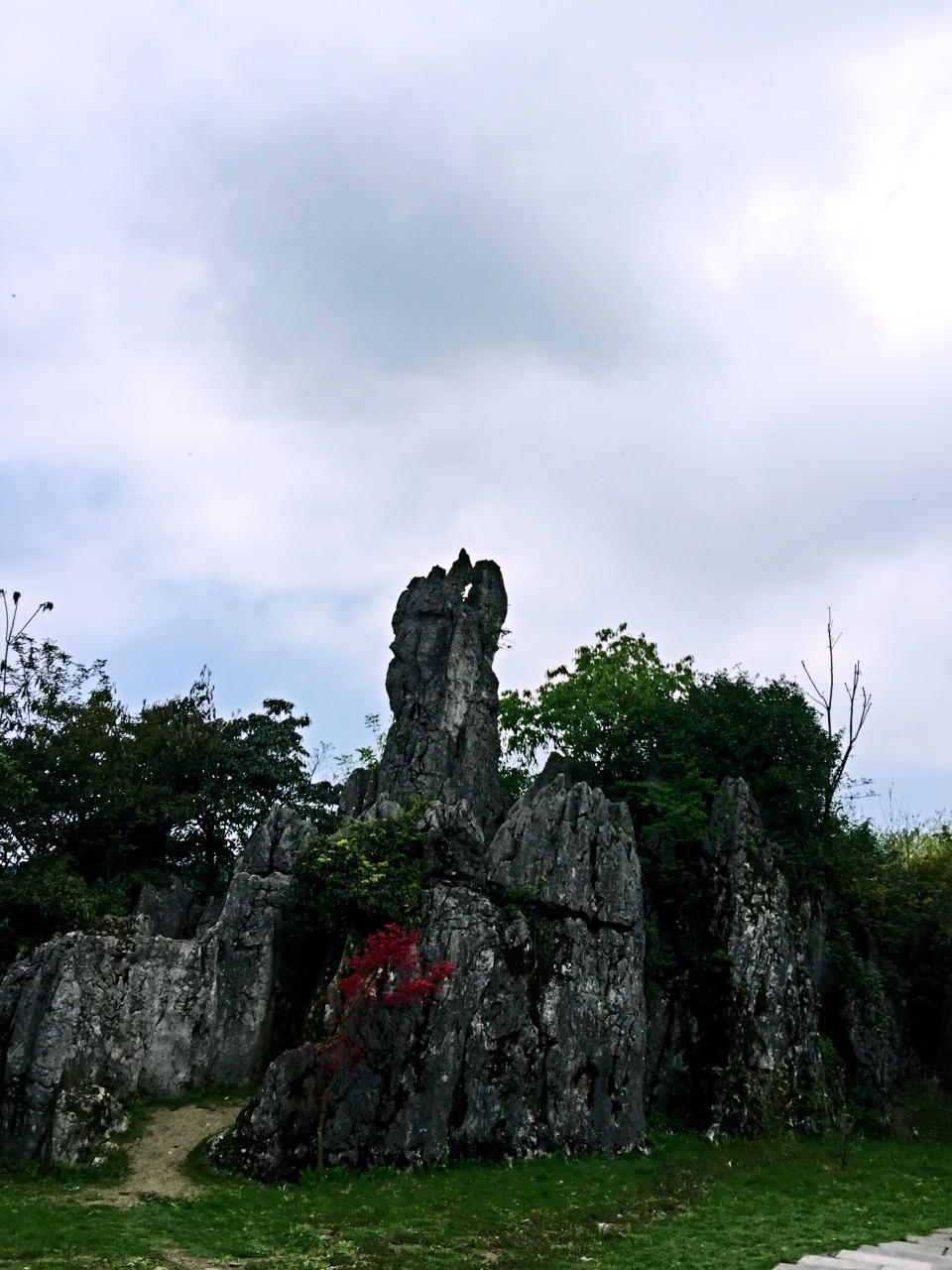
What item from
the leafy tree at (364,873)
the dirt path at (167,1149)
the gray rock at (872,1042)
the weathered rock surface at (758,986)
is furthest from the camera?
the gray rock at (872,1042)

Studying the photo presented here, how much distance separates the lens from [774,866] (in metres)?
35.0

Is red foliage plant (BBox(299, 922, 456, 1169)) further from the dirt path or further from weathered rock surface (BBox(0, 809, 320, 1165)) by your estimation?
weathered rock surface (BBox(0, 809, 320, 1165))

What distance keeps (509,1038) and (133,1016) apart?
36.0ft

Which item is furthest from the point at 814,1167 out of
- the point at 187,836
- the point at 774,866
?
the point at 187,836

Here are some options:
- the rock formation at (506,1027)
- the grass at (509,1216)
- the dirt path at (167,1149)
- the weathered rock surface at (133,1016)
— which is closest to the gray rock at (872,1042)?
the grass at (509,1216)

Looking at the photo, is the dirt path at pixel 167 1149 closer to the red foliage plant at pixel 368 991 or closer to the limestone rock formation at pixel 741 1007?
the red foliage plant at pixel 368 991

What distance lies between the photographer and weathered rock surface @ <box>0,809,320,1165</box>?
967 inches

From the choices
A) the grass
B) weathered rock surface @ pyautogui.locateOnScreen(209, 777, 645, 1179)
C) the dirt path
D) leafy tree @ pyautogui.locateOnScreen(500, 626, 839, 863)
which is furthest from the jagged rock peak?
the grass

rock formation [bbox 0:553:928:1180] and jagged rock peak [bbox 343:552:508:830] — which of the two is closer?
rock formation [bbox 0:553:928:1180]

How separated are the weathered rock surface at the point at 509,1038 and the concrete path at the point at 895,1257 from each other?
10584 mm

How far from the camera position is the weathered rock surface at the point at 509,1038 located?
24141mm

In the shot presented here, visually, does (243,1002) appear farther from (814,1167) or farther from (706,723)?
(706,723)

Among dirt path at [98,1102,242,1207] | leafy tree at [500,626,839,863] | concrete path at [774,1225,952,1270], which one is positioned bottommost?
dirt path at [98,1102,242,1207]

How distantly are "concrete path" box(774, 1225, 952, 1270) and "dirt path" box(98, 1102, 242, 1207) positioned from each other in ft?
45.4
